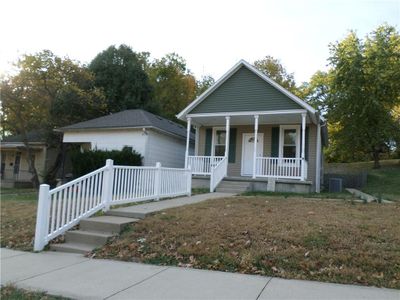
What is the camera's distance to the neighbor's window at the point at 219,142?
19234 millimetres

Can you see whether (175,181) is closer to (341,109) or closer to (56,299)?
(56,299)

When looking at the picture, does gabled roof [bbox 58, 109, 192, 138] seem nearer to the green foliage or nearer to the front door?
the front door

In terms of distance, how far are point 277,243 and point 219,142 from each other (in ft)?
44.2

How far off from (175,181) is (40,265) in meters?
6.48

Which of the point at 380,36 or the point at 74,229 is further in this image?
the point at 380,36

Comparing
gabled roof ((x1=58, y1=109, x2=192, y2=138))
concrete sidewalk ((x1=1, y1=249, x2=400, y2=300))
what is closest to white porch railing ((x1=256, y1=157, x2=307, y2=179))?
gabled roof ((x1=58, y1=109, x2=192, y2=138))

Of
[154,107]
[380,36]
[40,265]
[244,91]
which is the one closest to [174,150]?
[244,91]

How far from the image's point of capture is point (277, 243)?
5988 millimetres

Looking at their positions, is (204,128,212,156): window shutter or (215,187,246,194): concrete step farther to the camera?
(204,128,212,156): window shutter

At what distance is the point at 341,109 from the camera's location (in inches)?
1135

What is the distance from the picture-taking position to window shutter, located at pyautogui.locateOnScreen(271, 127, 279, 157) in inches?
707

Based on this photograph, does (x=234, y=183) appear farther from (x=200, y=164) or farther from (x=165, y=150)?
(x=165, y=150)

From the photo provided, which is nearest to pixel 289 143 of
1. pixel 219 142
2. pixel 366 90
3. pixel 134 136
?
pixel 219 142

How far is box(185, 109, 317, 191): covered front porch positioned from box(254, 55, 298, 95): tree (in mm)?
21368
